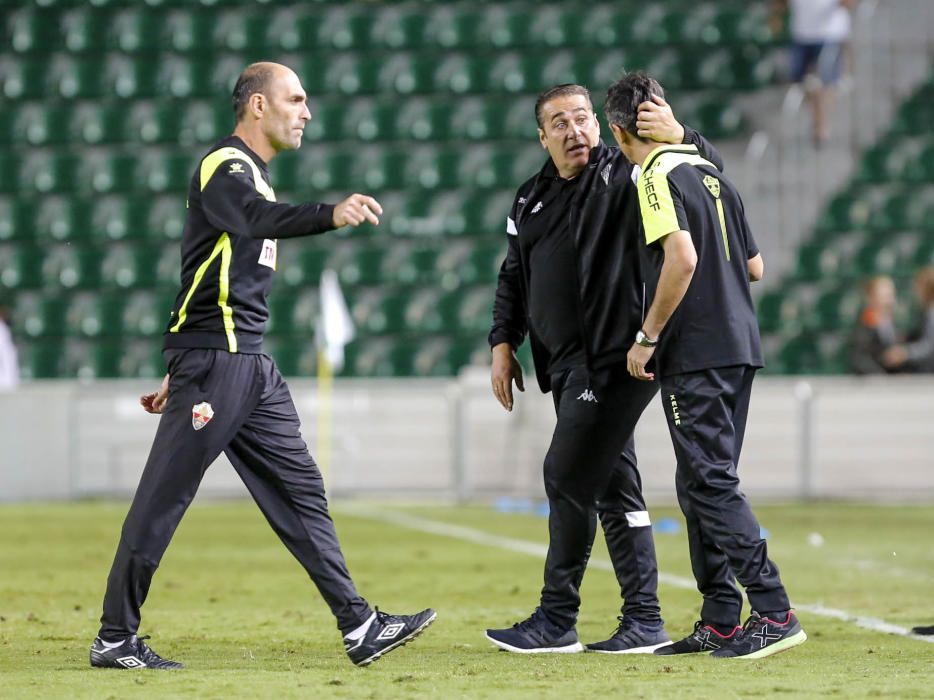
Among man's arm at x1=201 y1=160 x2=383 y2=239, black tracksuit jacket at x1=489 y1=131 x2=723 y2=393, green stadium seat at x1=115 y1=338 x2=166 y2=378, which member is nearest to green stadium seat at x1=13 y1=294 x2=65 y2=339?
green stadium seat at x1=115 y1=338 x2=166 y2=378

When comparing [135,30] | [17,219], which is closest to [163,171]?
[17,219]

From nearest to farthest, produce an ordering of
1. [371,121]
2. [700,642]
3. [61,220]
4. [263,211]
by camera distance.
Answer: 1. [263,211]
2. [700,642]
3. [61,220]
4. [371,121]

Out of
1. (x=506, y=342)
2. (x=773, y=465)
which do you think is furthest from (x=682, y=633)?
(x=773, y=465)

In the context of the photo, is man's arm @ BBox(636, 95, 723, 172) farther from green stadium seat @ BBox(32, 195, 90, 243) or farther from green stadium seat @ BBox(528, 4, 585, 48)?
green stadium seat @ BBox(528, 4, 585, 48)

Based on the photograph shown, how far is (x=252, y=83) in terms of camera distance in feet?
20.2

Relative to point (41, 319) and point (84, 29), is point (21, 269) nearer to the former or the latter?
point (41, 319)

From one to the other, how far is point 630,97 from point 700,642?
2062 millimetres

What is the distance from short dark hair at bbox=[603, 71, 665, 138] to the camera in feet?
20.7

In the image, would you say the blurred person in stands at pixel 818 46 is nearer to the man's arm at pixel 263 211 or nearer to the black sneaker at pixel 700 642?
the black sneaker at pixel 700 642

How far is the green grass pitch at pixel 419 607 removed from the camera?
550 centimetres

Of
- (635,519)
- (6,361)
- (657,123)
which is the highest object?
(657,123)

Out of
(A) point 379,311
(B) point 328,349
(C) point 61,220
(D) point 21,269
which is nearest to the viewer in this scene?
(B) point 328,349

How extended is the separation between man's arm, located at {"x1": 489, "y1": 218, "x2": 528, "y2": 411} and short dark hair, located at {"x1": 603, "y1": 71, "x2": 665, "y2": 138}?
0.79 meters

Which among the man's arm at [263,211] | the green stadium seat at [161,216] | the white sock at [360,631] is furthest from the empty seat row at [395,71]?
the white sock at [360,631]
